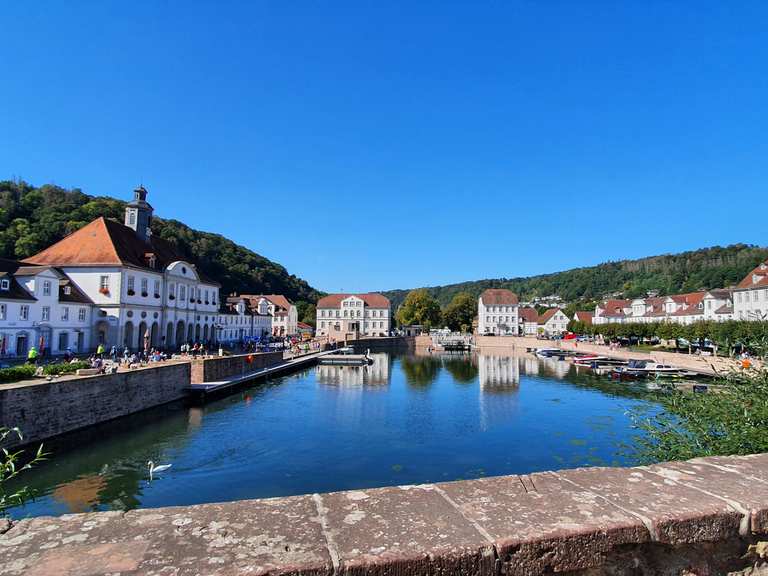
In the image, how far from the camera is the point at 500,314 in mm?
112562

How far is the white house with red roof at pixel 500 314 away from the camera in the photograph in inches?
4419

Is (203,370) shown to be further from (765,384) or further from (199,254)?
(199,254)

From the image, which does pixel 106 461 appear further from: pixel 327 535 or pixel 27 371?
pixel 327 535

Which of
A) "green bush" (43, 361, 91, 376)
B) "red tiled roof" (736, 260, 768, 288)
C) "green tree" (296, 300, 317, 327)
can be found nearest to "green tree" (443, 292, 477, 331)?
"green tree" (296, 300, 317, 327)

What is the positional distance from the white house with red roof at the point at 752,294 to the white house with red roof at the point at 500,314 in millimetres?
48568

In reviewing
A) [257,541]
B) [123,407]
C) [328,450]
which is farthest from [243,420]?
[257,541]

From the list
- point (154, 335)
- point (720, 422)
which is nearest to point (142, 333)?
point (154, 335)

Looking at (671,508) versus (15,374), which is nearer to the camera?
(671,508)

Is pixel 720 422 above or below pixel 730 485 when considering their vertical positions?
below

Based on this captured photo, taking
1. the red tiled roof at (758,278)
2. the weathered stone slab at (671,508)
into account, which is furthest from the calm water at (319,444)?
the red tiled roof at (758,278)

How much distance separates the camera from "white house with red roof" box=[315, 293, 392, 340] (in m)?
106

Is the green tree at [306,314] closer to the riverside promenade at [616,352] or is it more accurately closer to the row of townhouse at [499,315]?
the row of townhouse at [499,315]

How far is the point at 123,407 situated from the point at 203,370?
8473 millimetres

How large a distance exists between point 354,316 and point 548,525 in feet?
343
